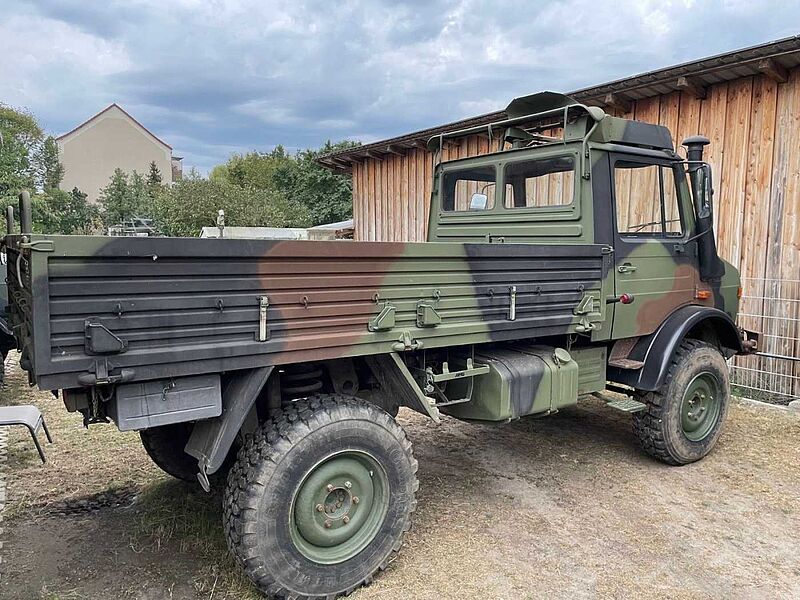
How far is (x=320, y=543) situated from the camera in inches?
120

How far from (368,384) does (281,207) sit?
25.2 meters

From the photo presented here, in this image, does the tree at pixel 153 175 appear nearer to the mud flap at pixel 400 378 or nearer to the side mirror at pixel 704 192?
the side mirror at pixel 704 192

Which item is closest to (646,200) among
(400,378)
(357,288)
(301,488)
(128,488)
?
(400,378)

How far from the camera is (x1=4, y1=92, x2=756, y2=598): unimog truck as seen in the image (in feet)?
8.34

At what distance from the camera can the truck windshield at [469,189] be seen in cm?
488

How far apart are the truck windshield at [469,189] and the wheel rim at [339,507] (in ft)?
8.04

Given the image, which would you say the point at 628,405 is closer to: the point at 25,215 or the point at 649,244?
the point at 649,244

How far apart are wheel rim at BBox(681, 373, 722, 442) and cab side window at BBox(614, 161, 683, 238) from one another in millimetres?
1127

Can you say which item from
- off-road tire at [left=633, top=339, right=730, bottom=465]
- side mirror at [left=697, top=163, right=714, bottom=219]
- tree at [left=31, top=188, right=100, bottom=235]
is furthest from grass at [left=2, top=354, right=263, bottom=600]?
tree at [left=31, top=188, right=100, bottom=235]

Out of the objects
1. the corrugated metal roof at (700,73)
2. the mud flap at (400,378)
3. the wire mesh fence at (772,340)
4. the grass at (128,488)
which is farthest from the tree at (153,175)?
the mud flap at (400,378)

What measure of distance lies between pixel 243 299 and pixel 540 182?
8.55ft

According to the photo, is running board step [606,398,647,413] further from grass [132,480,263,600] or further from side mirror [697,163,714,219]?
grass [132,480,263,600]

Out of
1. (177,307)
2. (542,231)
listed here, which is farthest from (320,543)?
(542,231)

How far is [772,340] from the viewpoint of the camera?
6.73m
